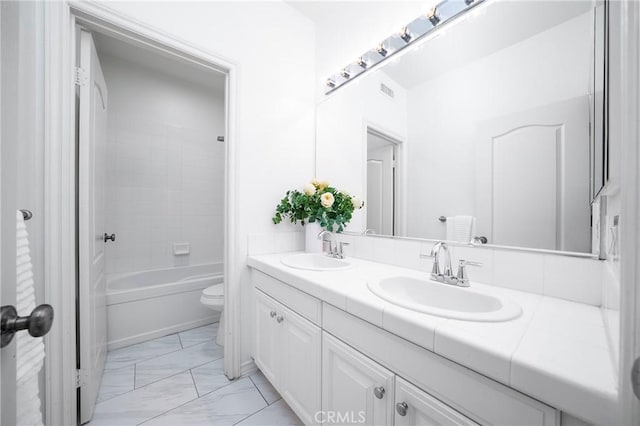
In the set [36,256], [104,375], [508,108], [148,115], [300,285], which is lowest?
[104,375]

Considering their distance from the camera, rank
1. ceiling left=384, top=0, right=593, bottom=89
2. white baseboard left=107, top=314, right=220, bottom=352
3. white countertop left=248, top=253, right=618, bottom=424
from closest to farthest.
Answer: white countertop left=248, top=253, right=618, bottom=424, ceiling left=384, top=0, right=593, bottom=89, white baseboard left=107, top=314, right=220, bottom=352

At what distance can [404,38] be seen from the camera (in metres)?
1.36

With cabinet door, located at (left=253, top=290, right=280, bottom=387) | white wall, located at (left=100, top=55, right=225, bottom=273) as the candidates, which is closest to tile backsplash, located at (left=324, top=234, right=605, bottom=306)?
cabinet door, located at (left=253, top=290, right=280, bottom=387)

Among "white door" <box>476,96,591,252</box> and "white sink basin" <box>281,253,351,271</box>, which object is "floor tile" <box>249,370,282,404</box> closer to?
"white sink basin" <box>281,253,351,271</box>

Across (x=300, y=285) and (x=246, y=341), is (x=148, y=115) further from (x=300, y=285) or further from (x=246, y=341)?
(x=300, y=285)

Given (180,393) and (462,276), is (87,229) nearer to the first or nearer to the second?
(180,393)

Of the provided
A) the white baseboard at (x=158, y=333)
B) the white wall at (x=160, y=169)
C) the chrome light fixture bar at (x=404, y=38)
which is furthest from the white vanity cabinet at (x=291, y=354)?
the white wall at (x=160, y=169)

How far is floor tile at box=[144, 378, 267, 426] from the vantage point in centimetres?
125

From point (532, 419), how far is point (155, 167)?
122 inches

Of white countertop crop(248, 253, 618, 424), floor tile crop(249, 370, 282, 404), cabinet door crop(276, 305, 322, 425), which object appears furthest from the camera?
floor tile crop(249, 370, 282, 404)

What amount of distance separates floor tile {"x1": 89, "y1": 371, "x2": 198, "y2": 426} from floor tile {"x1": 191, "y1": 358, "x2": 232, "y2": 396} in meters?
0.04

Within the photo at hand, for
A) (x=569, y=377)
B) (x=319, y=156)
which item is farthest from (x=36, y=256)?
(x=569, y=377)

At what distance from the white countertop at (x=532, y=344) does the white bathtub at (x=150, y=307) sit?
184cm

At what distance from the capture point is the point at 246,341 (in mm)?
1609
